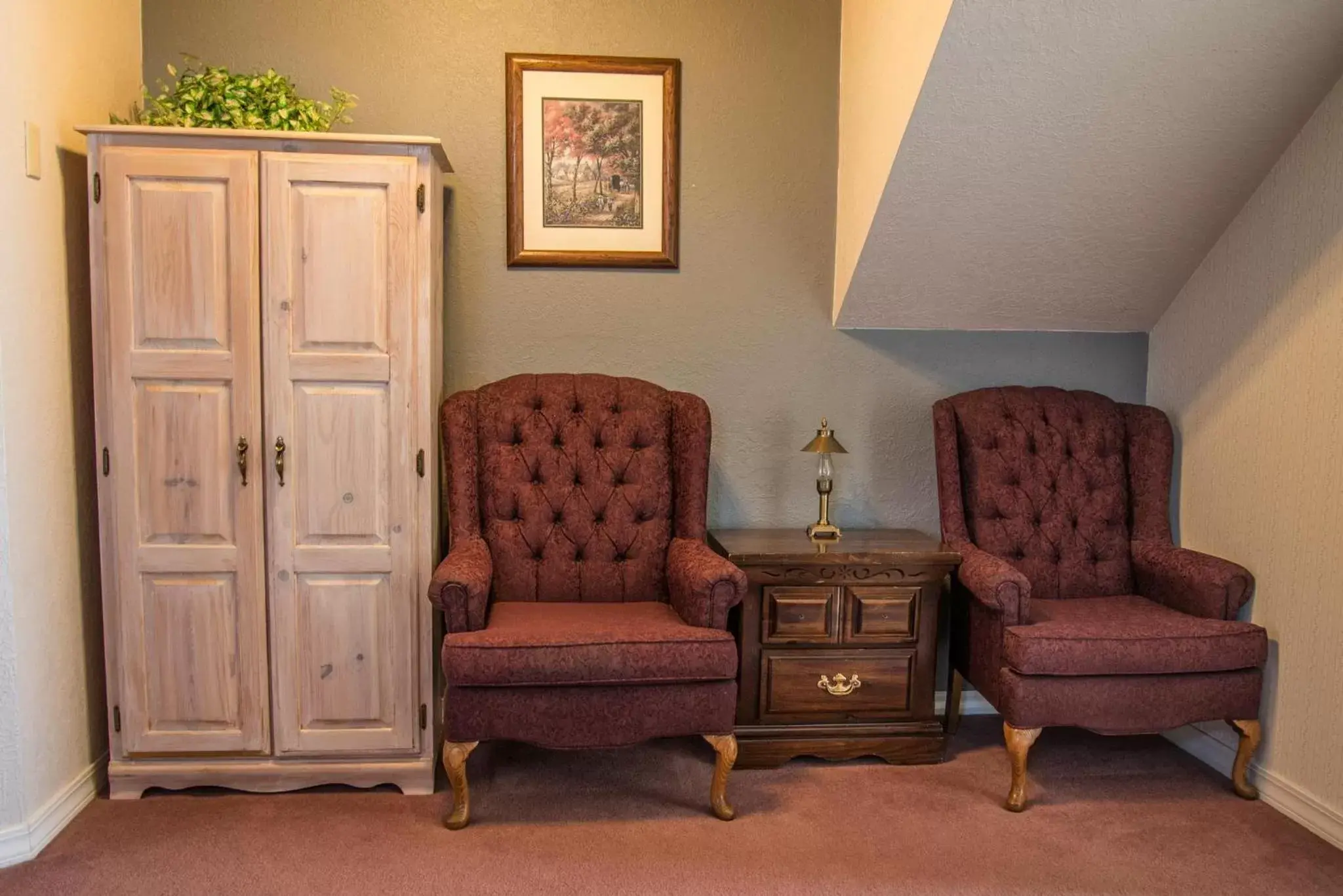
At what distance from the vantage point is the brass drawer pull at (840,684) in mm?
2979

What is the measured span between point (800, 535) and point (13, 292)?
2220 millimetres

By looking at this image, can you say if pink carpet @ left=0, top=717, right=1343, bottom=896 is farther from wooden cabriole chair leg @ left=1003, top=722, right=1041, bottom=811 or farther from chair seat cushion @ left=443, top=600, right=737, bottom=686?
chair seat cushion @ left=443, top=600, right=737, bottom=686

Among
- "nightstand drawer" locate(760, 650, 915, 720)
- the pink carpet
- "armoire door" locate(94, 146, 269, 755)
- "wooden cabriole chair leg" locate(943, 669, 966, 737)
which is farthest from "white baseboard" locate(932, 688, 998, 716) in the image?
"armoire door" locate(94, 146, 269, 755)

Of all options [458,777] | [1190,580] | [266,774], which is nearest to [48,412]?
[266,774]

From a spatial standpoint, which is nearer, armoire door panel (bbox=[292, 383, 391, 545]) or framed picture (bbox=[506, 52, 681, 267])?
armoire door panel (bbox=[292, 383, 391, 545])

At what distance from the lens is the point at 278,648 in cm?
278

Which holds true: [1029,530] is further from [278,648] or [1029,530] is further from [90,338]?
[90,338]

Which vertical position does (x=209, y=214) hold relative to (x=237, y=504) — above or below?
above

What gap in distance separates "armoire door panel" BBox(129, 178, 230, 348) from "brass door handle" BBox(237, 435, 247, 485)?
0.89ft

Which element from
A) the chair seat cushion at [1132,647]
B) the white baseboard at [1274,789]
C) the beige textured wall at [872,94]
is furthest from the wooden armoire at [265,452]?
the white baseboard at [1274,789]

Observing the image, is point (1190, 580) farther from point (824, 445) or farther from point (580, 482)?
point (580, 482)

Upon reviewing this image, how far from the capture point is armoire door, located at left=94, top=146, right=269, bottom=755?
8.70 feet

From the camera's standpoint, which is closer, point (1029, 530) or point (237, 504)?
point (237, 504)

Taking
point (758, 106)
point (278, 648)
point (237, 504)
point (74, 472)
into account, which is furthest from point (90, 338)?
point (758, 106)
